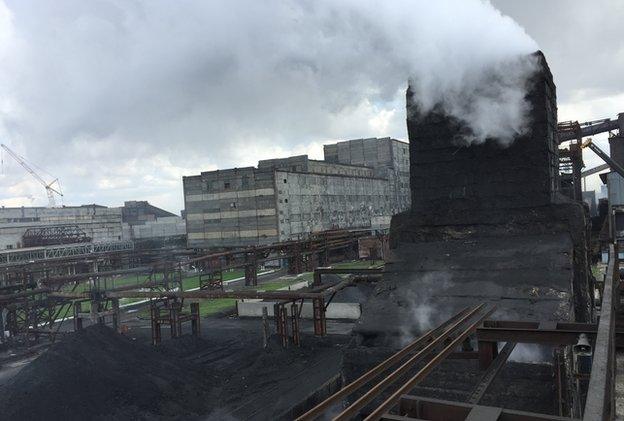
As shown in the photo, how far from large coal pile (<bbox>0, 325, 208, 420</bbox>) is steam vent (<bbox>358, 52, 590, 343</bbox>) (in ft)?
26.3

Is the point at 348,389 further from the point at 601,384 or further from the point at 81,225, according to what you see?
the point at 81,225

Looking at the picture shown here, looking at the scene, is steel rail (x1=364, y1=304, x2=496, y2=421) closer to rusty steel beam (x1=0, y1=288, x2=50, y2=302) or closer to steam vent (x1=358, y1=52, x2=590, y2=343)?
steam vent (x1=358, y1=52, x2=590, y2=343)

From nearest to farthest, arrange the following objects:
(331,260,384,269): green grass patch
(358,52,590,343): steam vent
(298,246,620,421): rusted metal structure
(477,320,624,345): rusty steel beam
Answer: (298,246,620,421): rusted metal structure
(477,320,624,345): rusty steel beam
(358,52,590,343): steam vent
(331,260,384,269): green grass patch

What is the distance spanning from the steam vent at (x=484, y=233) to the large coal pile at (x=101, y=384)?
315 inches

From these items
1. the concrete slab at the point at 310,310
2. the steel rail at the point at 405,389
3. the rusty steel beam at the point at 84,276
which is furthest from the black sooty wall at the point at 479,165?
the rusty steel beam at the point at 84,276

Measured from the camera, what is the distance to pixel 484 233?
861 cm

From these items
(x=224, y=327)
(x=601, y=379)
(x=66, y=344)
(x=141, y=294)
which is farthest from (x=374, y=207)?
(x=601, y=379)

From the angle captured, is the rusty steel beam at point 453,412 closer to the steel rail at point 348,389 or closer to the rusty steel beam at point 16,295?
the steel rail at point 348,389

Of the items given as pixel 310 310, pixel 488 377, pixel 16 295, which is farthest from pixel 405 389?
pixel 310 310

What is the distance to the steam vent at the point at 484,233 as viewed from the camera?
275 inches

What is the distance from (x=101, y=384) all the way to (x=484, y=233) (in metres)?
10.5

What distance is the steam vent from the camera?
22.9 ft

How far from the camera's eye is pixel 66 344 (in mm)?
13578

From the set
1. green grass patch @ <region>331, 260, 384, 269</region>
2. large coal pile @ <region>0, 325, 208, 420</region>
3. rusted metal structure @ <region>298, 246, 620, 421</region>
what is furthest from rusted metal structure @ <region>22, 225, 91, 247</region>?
rusted metal structure @ <region>298, 246, 620, 421</region>
